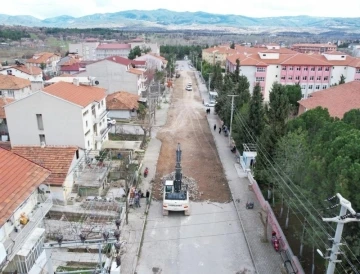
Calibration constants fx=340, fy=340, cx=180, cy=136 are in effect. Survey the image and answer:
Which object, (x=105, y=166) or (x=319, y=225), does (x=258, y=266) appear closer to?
(x=319, y=225)

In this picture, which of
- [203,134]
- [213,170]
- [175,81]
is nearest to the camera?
[213,170]

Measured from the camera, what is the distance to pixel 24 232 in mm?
14992

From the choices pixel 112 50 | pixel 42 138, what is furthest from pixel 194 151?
pixel 112 50

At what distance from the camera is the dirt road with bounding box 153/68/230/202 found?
2617 centimetres

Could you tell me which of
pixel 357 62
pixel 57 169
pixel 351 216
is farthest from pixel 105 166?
pixel 357 62

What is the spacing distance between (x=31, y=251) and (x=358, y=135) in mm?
14486

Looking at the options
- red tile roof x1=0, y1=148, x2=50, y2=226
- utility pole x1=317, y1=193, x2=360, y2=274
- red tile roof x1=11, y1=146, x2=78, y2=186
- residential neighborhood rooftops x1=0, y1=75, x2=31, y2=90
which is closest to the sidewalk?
utility pole x1=317, y1=193, x2=360, y2=274

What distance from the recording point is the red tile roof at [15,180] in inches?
548

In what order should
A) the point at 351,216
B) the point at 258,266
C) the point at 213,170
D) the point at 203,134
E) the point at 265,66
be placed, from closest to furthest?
the point at 351,216, the point at 258,266, the point at 213,170, the point at 203,134, the point at 265,66

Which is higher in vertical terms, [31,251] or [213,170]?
[31,251]

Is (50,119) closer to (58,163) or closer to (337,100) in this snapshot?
(58,163)

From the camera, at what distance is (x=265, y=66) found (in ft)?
192

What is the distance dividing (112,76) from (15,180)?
36.8 metres

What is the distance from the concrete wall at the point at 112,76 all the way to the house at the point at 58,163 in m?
26.9
